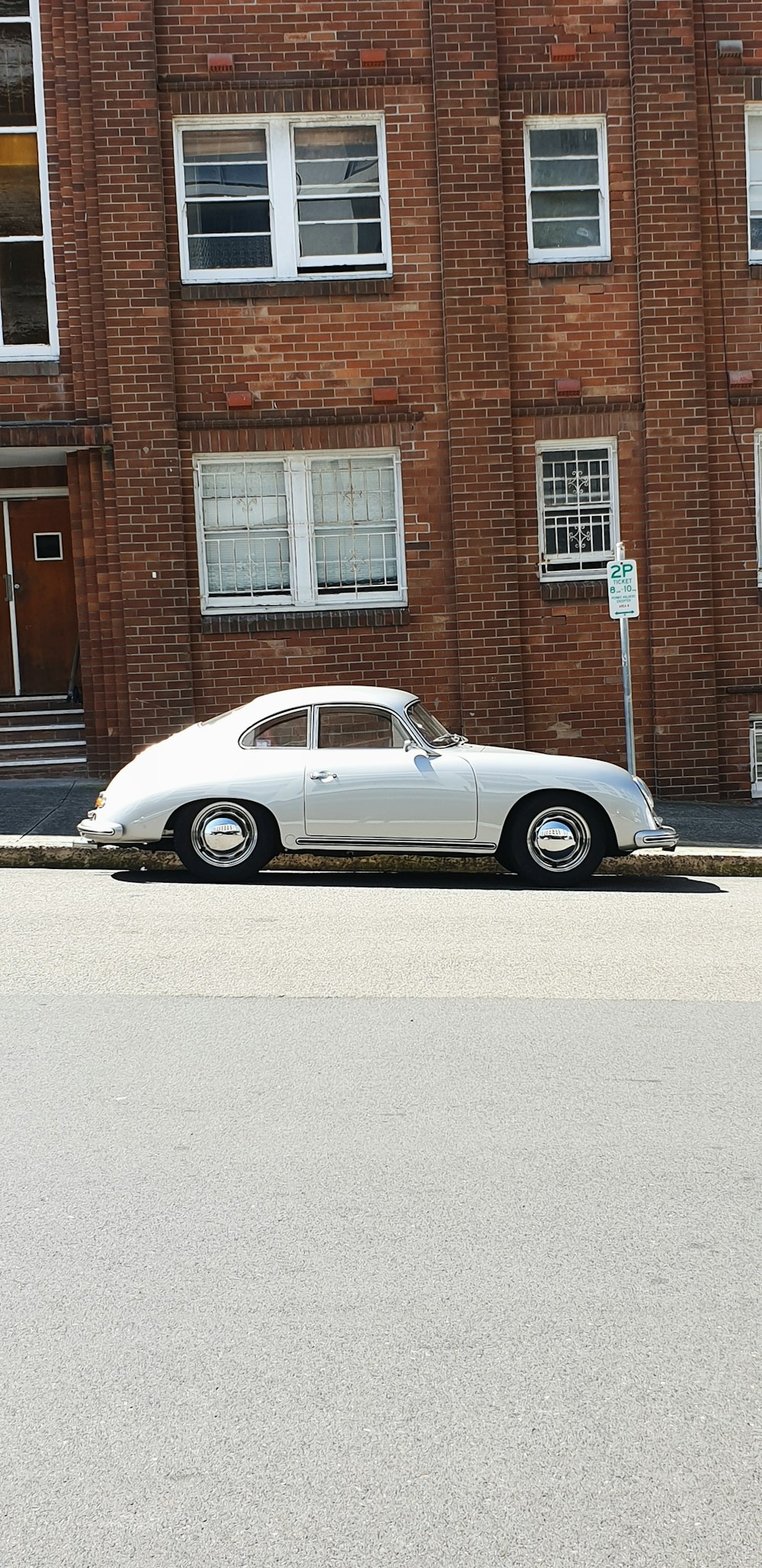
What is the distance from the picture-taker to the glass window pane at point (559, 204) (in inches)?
641

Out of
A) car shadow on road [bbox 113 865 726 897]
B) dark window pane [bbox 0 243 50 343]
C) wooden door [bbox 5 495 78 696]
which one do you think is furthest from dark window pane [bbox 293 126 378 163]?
car shadow on road [bbox 113 865 726 897]

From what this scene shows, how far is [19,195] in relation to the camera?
53.0 ft

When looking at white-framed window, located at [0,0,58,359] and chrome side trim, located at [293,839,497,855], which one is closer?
chrome side trim, located at [293,839,497,855]

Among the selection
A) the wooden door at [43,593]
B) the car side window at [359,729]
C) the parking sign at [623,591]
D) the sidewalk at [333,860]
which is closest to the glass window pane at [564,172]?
the parking sign at [623,591]

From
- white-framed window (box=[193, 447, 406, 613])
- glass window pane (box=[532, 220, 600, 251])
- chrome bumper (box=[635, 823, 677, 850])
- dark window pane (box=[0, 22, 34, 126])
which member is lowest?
chrome bumper (box=[635, 823, 677, 850])

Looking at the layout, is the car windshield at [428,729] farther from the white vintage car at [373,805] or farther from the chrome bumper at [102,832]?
the chrome bumper at [102,832]

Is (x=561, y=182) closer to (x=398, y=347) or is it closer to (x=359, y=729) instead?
(x=398, y=347)

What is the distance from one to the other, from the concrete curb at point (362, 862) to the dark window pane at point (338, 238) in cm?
684

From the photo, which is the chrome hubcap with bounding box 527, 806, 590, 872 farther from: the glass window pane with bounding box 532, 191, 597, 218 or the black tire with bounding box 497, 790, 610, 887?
the glass window pane with bounding box 532, 191, 597, 218

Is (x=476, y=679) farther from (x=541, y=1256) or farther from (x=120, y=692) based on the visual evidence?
(x=541, y=1256)

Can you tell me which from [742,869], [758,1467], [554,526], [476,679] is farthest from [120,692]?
[758,1467]

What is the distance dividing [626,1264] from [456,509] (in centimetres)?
1240

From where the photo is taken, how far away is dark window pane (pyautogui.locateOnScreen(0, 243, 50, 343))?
16.1 metres

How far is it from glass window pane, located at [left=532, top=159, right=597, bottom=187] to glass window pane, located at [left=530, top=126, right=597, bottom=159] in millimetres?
49
